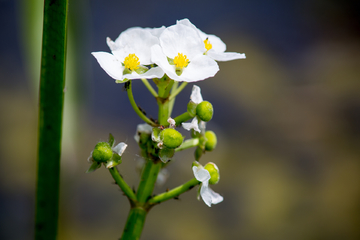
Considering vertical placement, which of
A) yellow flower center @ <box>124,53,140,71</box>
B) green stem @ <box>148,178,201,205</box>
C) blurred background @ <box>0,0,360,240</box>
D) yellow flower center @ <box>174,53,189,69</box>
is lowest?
blurred background @ <box>0,0,360,240</box>

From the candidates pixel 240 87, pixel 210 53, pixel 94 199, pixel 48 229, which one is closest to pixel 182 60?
pixel 210 53

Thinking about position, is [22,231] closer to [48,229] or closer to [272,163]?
[48,229]

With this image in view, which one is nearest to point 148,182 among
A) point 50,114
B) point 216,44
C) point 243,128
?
point 50,114

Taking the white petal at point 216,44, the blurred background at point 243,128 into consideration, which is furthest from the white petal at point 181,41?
the blurred background at point 243,128

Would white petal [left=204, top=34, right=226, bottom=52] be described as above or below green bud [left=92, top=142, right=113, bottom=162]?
above

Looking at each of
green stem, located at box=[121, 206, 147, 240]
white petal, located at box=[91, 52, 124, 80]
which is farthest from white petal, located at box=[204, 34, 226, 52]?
green stem, located at box=[121, 206, 147, 240]

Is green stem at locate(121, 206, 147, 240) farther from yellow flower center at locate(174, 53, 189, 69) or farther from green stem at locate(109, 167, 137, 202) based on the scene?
yellow flower center at locate(174, 53, 189, 69)

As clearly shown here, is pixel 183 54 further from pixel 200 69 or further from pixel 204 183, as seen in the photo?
pixel 204 183
